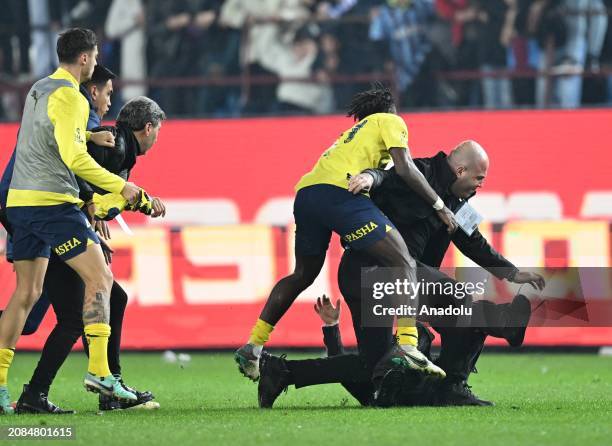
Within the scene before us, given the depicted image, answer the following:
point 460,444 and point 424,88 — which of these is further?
point 424,88

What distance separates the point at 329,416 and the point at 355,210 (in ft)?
4.09

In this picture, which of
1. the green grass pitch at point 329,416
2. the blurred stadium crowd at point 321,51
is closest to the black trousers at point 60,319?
the green grass pitch at point 329,416

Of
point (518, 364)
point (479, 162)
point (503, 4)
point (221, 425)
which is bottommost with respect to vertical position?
point (518, 364)

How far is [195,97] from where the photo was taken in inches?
581

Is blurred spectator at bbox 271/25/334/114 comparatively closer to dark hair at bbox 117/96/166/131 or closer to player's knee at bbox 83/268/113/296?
dark hair at bbox 117/96/166/131

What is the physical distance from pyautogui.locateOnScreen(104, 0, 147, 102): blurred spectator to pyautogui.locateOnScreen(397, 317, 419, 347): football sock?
7698 mm

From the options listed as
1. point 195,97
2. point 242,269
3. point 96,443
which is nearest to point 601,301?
point 242,269

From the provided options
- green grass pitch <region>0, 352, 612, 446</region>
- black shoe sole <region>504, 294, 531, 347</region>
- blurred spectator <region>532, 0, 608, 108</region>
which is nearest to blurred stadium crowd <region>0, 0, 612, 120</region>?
blurred spectator <region>532, 0, 608, 108</region>

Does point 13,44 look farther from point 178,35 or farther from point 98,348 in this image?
Answer: point 98,348

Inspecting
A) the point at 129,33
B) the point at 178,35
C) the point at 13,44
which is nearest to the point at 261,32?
the point at 178,35

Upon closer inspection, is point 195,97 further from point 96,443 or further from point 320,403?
point 96,443

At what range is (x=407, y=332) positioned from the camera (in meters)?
7.79

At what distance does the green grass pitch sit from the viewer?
6.59m

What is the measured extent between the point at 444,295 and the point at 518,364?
3.89m
